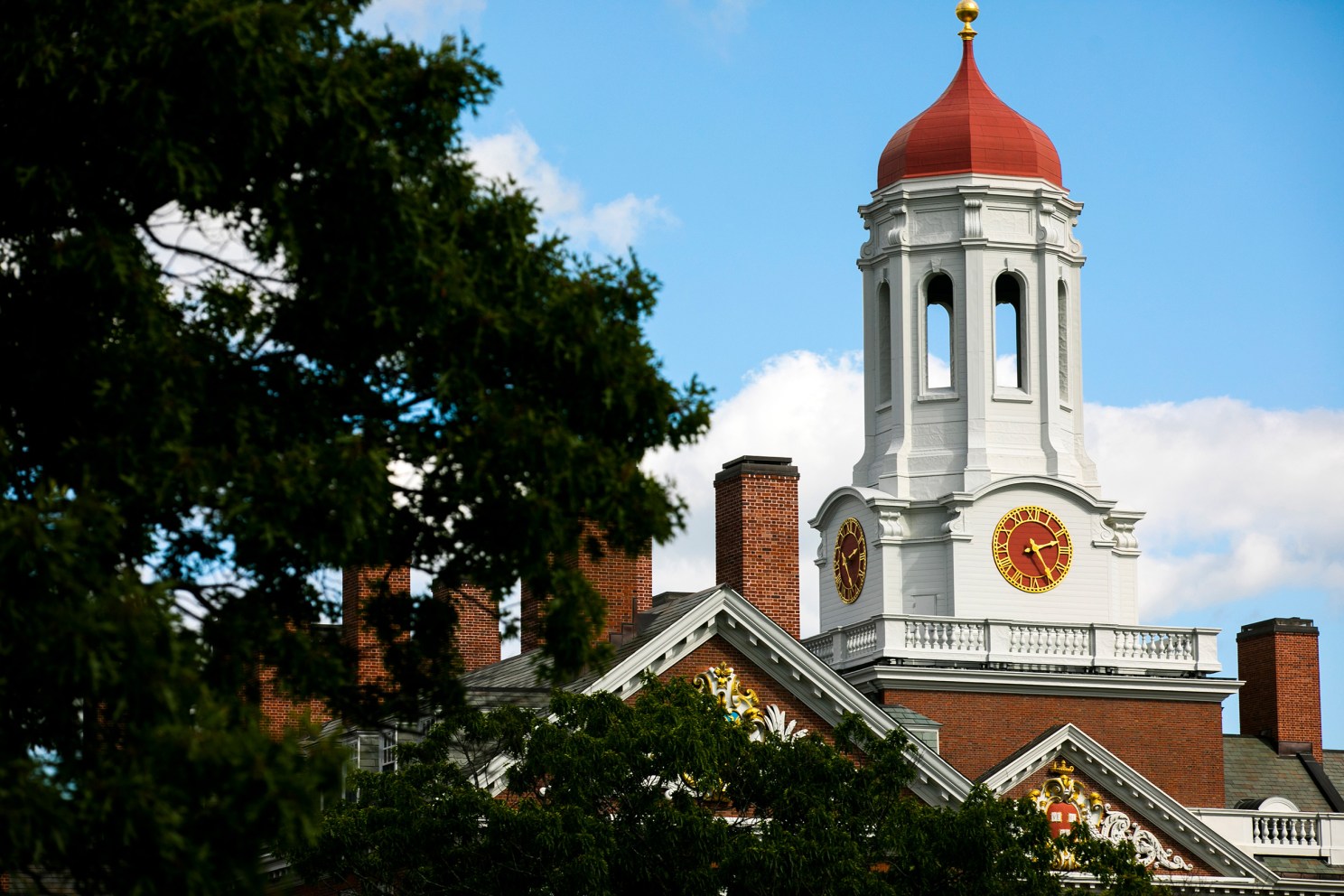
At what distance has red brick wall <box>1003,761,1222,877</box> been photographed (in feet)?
146

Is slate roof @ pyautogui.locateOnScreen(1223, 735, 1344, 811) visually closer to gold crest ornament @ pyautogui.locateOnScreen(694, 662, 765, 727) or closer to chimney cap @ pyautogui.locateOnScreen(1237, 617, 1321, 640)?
chimney cap @ pyautogui.locateOnScreen(1237, 617, 1321, 640)

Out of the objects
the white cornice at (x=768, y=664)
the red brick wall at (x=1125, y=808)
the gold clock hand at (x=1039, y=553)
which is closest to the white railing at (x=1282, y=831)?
the red brick wall at (x=1125, y=808)

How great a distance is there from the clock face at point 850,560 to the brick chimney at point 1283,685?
38.2 ft

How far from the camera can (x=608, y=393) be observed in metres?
16.0

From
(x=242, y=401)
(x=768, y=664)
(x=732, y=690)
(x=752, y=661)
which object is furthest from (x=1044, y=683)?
(x=242, y=401)

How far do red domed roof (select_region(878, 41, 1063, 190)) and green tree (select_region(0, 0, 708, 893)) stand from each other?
37.8 meters

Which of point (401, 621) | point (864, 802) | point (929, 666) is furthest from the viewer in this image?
point (929, 666)

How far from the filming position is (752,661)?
3844cm

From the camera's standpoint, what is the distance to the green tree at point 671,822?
1046 inches

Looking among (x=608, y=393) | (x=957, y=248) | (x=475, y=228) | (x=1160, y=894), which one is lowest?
(x=1160, y=894)

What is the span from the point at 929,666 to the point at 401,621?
3087cm

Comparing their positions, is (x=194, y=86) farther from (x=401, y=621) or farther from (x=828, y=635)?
(x=828, y=635)

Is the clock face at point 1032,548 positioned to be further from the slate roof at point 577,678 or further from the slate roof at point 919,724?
the slate roof at point 577,678

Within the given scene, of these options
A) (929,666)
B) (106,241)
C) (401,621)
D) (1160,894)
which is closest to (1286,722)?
(929,666)
